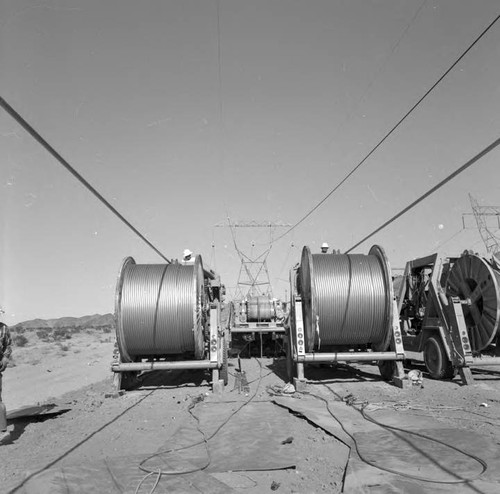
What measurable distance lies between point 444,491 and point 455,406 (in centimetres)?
459

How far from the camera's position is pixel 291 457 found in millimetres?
5832

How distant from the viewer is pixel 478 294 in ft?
39.9

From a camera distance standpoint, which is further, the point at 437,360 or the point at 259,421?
the point at 437,360

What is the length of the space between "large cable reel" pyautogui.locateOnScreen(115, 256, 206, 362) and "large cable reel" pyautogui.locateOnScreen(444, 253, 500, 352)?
704 centimetres

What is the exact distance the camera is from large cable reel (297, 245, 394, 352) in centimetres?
1118

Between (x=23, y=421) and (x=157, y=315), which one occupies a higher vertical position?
(x=157, y=315)

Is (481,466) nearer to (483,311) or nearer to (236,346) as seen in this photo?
(483,311)

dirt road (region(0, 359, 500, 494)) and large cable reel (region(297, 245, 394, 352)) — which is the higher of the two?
large cable reel (region(297, 245, 394, 352))

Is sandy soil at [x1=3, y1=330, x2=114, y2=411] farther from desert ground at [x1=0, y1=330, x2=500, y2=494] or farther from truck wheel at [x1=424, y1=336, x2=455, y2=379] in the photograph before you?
truck wheel at [x1=424, y1=336, x2=455, y2=379]

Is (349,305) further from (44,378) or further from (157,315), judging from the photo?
(44,378)

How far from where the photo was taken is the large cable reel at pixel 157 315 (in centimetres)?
1112

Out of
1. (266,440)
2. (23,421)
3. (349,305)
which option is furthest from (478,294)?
(23,421)

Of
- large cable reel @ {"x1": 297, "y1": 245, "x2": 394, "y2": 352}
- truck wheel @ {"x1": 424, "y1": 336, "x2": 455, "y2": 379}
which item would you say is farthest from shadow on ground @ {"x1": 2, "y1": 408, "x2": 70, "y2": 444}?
truck wheel @ {"x1": 424, "y1": 336, "x2": 455, "y2": 379}

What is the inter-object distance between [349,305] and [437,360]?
2.89 meters
